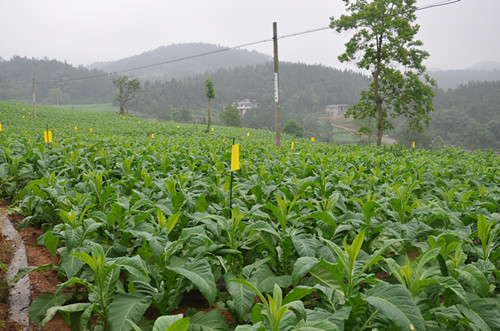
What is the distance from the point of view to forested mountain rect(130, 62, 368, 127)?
11562cm

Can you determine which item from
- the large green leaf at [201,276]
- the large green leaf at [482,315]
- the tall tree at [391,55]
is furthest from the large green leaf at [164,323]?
the tall tree at [391,55]

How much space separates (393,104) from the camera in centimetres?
2480

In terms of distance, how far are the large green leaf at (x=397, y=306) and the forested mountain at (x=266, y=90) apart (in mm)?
109497

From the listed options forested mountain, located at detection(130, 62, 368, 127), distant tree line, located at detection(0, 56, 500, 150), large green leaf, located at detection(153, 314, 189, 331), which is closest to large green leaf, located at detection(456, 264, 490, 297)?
large green leaf, located at detection(153, 314, 189, 331)

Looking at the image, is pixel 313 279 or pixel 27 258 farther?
pixel 27 258

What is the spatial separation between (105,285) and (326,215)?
1.83 meters

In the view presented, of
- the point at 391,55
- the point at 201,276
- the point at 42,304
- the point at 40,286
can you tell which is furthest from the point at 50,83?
the point at 201,276

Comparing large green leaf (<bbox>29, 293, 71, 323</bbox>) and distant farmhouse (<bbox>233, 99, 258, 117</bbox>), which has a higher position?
distant farmhouse (<bbox>233, 99, 258, 117</bbox>)

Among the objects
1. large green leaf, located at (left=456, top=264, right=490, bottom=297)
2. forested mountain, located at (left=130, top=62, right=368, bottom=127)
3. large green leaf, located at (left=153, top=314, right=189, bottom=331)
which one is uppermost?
forested mountain, located at (left=130, top=62, right=368, bottom=127)

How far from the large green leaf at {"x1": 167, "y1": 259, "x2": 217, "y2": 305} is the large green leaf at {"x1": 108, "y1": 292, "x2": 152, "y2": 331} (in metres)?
0.31

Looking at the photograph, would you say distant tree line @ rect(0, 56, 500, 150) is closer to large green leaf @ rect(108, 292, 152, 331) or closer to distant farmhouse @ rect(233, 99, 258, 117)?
distant farmhouse @ rect(233, 99, 258, 117)

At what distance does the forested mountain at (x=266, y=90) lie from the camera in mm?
115625

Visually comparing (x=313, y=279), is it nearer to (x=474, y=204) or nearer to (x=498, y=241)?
(x=498, y=241)

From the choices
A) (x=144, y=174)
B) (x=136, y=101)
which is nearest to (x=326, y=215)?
(x=144, y=174)
